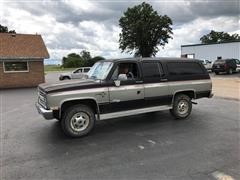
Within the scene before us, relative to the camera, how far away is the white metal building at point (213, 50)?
4064 centimetres

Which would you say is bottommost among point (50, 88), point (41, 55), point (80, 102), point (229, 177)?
point (229, 177)

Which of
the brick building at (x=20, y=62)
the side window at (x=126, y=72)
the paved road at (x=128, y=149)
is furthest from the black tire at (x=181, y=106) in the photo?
the brick building at (x=20, y=62)

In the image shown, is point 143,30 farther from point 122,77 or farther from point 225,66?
point 122,77

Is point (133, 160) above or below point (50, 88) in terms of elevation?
below

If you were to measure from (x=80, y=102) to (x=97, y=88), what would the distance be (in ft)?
1.85

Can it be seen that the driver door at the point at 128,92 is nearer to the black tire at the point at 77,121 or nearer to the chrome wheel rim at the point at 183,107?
the black tire at the point at 77,121

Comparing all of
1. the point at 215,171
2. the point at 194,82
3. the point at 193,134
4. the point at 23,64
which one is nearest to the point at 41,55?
the point at 23,64

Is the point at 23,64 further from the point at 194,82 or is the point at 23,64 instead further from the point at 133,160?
the point at 133,160

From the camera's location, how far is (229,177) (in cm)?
409

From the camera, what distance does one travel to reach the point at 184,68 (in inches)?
322

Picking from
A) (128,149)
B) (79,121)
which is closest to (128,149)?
(128,149)

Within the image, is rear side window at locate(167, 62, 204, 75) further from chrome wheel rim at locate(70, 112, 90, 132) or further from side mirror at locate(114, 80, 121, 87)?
chrome wheel rim at locate(70, 112, 90, 132)

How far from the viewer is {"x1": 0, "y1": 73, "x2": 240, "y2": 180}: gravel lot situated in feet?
14.2

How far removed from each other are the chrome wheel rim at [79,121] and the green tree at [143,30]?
2012 inches
